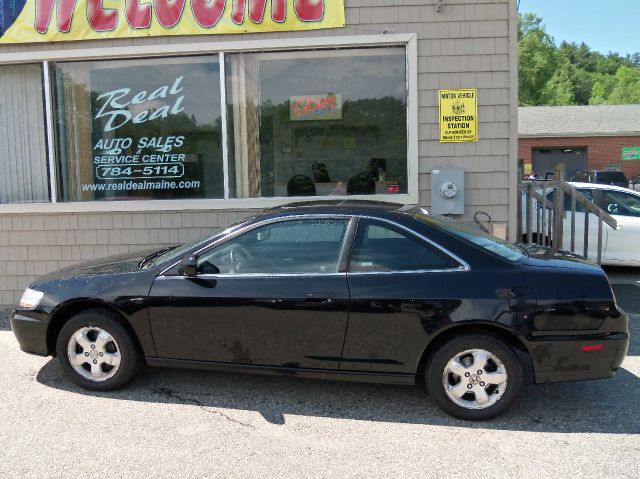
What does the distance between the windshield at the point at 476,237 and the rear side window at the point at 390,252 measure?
0.71 ft

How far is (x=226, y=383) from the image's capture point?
4.59 meters

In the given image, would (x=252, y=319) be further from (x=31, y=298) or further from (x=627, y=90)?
(x=627, y=90)

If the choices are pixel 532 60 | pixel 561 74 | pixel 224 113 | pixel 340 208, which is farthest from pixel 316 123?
pixel 561 74

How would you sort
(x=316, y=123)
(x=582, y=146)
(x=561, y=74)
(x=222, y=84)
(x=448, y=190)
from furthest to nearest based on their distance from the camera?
(x=561, y=74), (x=582, y=146), (x=316, y=123), (x=222, y=84), (x=448, y=190)

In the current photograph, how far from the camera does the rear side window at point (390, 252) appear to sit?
12.9ft

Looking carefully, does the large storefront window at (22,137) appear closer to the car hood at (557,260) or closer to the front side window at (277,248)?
the front side window at (277,248)

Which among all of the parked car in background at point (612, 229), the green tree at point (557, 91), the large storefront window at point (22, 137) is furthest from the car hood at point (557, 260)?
the green tree at point (557, 91)

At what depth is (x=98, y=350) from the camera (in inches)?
170

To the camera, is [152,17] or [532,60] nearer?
[152,17]

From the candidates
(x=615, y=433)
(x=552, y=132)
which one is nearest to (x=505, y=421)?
(x=615, y=433)

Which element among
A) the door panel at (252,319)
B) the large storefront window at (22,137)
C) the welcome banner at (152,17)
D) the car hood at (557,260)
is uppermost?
the welcome banner at (152,17)

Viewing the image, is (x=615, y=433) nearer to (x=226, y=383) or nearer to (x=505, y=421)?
(x=505, y=421)

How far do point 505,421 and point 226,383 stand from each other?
2158 mm

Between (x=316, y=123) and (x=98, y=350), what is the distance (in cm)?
388
